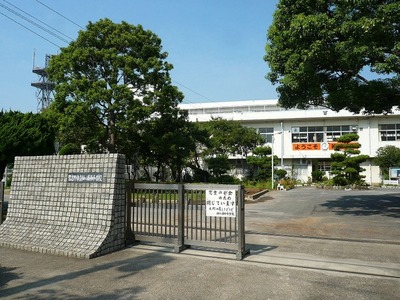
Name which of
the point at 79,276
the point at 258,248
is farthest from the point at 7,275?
the point at 258,248

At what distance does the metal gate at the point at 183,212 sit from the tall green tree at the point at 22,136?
9.65m

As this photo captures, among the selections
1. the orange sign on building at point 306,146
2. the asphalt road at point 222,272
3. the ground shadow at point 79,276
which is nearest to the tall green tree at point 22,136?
the asphalt road at point 222,272

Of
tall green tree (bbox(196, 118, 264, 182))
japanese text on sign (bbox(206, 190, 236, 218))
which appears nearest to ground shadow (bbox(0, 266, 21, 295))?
japanese text on sign (bbox(206, 190, 236, 218))

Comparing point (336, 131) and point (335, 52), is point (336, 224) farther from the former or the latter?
point (336, 131)

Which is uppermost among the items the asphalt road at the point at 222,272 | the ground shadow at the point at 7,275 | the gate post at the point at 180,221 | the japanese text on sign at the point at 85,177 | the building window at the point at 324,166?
the building window at the point at 324,166

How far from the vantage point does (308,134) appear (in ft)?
149

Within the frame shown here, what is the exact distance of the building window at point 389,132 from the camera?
42.8m

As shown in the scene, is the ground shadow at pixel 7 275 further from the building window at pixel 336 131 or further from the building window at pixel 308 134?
the building window at pixel 336 131

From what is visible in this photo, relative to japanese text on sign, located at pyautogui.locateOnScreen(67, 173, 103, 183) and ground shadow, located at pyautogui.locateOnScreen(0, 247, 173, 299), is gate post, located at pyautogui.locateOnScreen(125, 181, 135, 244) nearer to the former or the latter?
japanese text on sign, located at pyautogui.locateOnScreen(67, 173, 103, 183)

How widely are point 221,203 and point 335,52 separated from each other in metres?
7.30

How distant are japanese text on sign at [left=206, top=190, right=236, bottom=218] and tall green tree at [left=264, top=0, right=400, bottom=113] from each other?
20.8 ft

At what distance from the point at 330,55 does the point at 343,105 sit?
259cm

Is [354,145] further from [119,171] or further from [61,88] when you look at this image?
[119,171]

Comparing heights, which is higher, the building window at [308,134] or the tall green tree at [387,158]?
the building window at [308,134]
